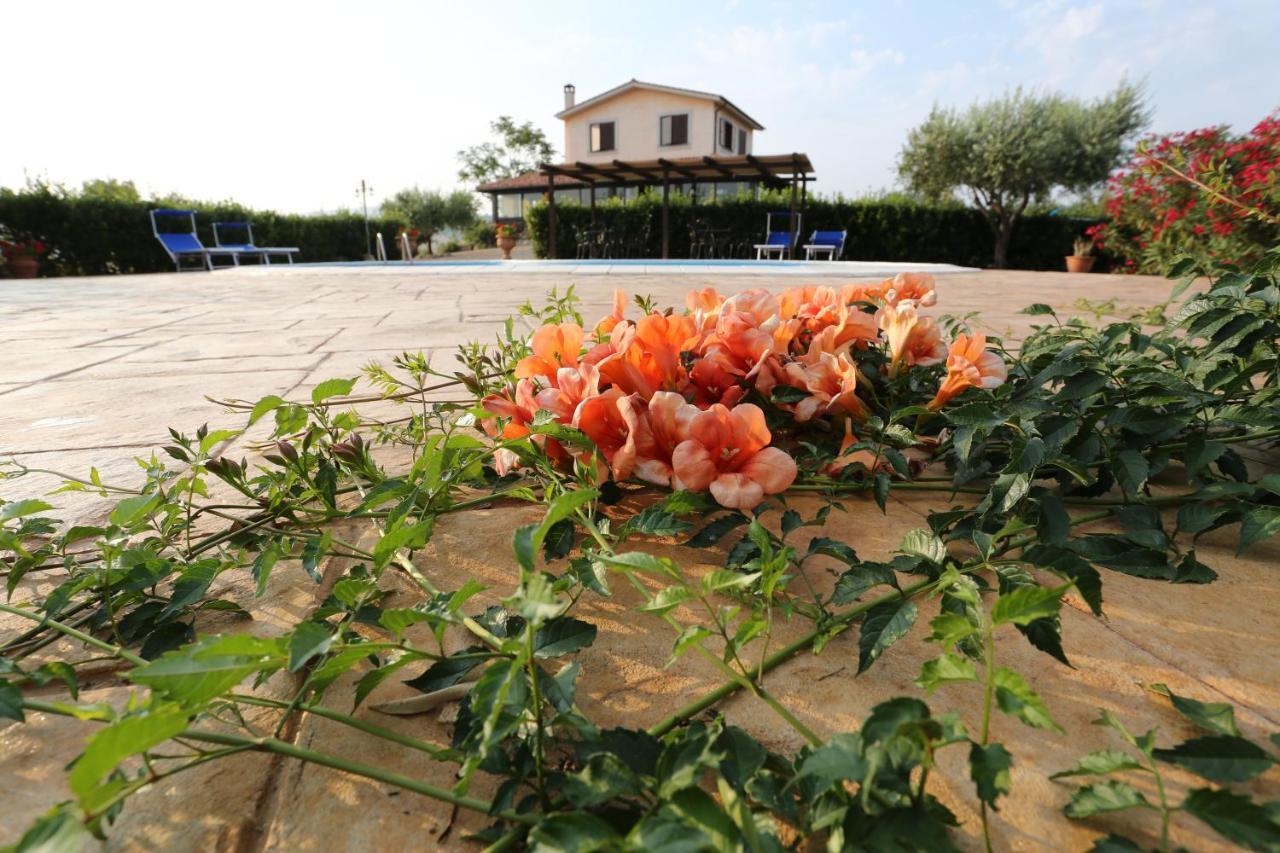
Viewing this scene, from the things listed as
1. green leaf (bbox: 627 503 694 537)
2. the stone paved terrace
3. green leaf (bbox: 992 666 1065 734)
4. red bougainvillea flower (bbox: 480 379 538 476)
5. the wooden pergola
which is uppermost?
the wooden pergola

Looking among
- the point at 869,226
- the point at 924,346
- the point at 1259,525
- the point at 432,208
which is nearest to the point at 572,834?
the point at 1259,525

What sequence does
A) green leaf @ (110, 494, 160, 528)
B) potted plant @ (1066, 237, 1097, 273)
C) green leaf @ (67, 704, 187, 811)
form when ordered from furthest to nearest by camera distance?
1. potted plant @ (1066, 237, 1097, 273)
2. green leaf @ (110, 494, 160, 528)
3. green leaf @ (67, 704, 187, 811)

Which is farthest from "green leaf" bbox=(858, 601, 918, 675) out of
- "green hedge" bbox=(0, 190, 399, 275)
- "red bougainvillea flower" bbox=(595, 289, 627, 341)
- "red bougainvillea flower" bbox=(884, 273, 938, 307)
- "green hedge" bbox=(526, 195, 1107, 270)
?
"green hedge" bbox=(0, 190, 399, 275)

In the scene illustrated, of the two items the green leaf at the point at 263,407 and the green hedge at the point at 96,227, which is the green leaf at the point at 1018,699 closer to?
the green leaf at the point at 263,407

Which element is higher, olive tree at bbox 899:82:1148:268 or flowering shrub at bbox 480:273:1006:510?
olive tree at bbox 899:82:1148:268

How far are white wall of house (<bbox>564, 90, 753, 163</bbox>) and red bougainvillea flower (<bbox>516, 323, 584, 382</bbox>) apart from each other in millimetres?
26019

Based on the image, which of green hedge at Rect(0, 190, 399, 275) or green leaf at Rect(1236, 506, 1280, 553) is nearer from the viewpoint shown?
green leaf at Rect(1236, 506, 1280, 553)

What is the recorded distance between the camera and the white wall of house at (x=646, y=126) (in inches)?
1017

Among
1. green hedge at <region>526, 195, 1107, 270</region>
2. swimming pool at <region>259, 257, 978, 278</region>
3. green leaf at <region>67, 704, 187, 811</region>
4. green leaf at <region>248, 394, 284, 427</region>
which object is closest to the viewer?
green leaf at <region>67, 704, 187, 811</region>

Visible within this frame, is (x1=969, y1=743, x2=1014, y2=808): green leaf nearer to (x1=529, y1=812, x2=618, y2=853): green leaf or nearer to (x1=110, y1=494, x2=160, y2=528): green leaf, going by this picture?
(x1=529, y1=812, x2=618, y2=853): green leaf

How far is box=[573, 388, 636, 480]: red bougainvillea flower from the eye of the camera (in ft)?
2.56

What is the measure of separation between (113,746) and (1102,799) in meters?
0.61

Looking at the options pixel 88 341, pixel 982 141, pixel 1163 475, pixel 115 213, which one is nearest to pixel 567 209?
pixel 115 213

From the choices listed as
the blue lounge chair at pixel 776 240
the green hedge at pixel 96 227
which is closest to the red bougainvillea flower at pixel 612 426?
the blue lounge chair at pixel 776 240
